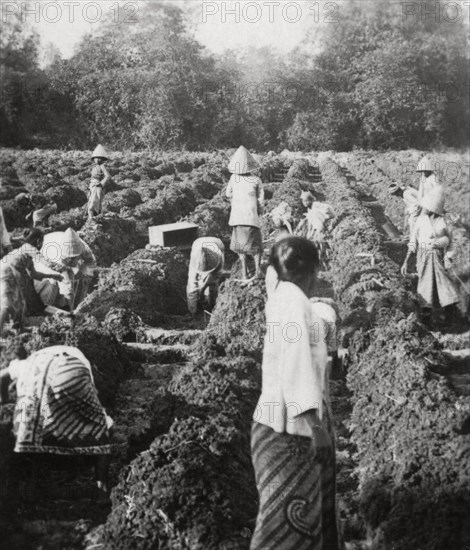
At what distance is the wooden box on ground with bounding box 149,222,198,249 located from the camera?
10.9 m

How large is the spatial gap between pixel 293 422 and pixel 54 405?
5.52ft

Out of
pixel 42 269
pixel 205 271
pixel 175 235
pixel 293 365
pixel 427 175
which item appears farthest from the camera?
pixel 175 235

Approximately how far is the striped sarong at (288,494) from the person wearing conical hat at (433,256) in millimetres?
5396

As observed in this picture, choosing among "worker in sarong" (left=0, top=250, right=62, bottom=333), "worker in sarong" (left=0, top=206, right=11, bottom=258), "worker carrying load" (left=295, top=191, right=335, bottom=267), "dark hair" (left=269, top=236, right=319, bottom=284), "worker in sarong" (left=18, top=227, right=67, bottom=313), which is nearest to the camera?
"dark hair" (left=269, top=236, right=319, bottom=284)

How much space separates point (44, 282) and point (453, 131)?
392 inches

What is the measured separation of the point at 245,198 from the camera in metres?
8.16

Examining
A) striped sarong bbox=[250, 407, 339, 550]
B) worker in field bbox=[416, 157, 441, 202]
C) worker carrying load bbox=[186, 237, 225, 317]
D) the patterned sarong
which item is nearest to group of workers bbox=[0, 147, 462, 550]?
striped sarong bbox=[250, 407, 339, 550]

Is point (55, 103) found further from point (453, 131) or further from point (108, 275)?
point (453, 131)

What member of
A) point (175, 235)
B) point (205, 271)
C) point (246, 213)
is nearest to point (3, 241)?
point (246, 213)

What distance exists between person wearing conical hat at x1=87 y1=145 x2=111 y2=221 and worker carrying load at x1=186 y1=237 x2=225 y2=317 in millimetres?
1531

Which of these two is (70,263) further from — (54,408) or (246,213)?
(54,408)

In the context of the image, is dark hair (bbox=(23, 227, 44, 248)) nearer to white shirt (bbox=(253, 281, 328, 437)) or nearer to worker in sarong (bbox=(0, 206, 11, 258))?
worker in sarong (bbox=(0, 206, 11, 258))

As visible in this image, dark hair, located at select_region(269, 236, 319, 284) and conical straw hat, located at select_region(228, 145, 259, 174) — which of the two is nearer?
dark hair, located at select_region(269, 236, 319, 284)

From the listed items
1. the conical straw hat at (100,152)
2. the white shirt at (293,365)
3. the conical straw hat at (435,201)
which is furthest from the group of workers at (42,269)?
the conical straw hat at (435,201)
